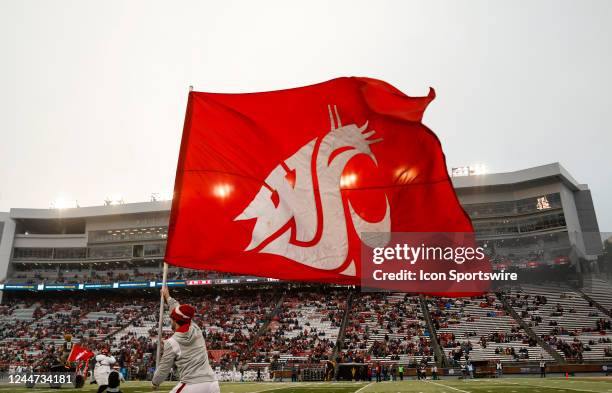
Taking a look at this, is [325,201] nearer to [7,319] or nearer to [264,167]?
[264,167]

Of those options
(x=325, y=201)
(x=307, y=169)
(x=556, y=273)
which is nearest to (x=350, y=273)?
(x=325, y=201)

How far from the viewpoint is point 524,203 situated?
57.3 m

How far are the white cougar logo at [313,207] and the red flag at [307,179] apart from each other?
2 cm

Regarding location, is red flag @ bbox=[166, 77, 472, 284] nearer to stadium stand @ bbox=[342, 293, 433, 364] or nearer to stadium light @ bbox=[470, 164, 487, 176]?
stadium stand @ bbox=[342, 293, 433, 364]

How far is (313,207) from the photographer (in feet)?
37.4

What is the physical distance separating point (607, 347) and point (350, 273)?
3701 cm

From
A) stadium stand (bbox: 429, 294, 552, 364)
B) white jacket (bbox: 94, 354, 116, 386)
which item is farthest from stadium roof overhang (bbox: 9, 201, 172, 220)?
white jacket (bbox: 94, 354, 116, 386)

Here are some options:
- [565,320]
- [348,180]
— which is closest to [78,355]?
[348,180]

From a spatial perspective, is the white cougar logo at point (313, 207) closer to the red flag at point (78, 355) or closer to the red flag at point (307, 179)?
the red flag at point (307, 179)

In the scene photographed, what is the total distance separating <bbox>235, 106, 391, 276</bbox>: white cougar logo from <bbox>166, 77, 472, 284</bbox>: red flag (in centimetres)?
2

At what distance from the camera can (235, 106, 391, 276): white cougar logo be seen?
10938 millimetres

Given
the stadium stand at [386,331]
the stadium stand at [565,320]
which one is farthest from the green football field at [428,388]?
the stadium stand at [565,320]

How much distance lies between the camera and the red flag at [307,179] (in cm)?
1066

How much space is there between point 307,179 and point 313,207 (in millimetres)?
693
